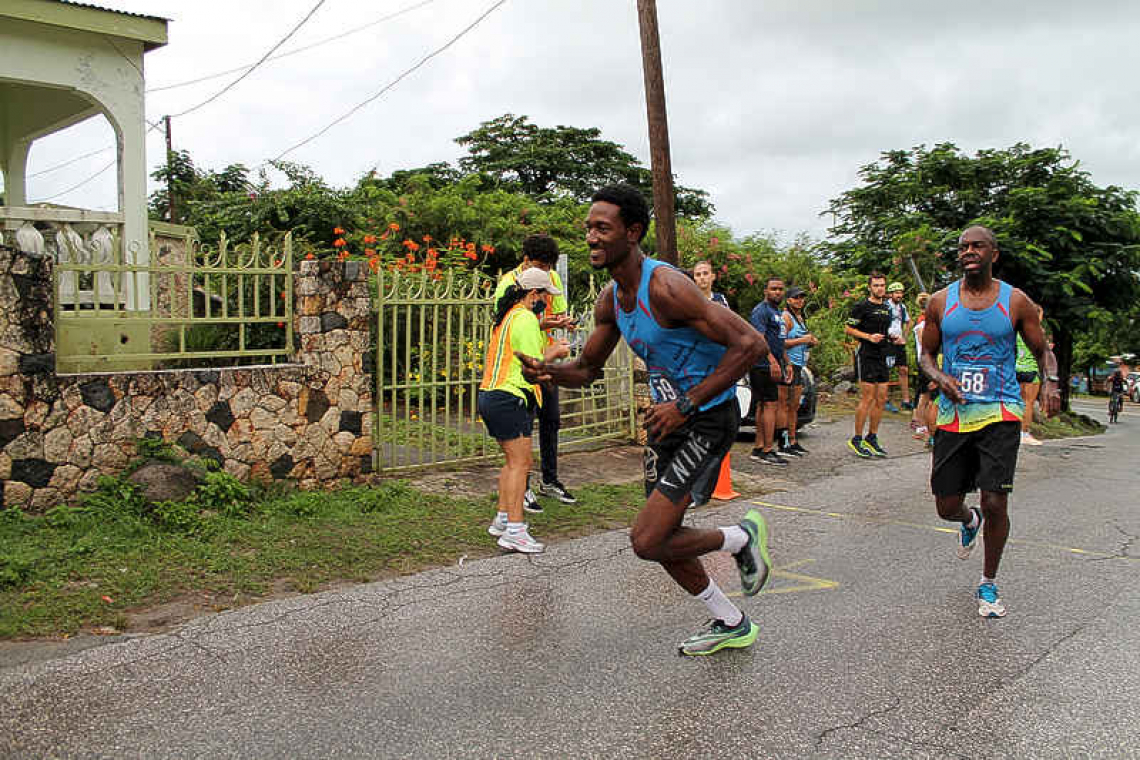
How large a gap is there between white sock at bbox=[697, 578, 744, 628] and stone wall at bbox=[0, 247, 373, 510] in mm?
3815

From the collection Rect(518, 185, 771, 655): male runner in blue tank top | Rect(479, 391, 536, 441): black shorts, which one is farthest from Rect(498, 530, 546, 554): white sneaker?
Rect(518, 185, 771, 655): male runner in blue tank top

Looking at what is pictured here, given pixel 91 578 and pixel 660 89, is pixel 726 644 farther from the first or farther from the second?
pixel 660 89

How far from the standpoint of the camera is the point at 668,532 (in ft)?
12.6

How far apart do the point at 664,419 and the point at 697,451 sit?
25 centimetres

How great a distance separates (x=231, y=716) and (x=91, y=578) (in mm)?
1971

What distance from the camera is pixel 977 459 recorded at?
5031mm

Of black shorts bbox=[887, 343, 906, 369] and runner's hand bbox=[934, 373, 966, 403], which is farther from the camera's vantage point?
black shorts bbox=[887, 343, 906, 369]

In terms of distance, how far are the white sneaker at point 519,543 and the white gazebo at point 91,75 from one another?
16.2ft

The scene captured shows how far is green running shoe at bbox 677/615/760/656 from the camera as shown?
404 cm

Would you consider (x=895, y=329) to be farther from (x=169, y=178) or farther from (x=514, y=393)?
(x=169, y=178)

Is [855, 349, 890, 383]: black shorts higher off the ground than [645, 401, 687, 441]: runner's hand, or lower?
lower

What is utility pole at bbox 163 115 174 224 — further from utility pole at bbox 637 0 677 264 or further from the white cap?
the white cap

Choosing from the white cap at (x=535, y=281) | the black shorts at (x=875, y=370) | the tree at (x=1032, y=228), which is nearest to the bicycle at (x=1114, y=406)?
the tree at (x=1032, y=228)

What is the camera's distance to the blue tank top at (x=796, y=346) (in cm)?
969
